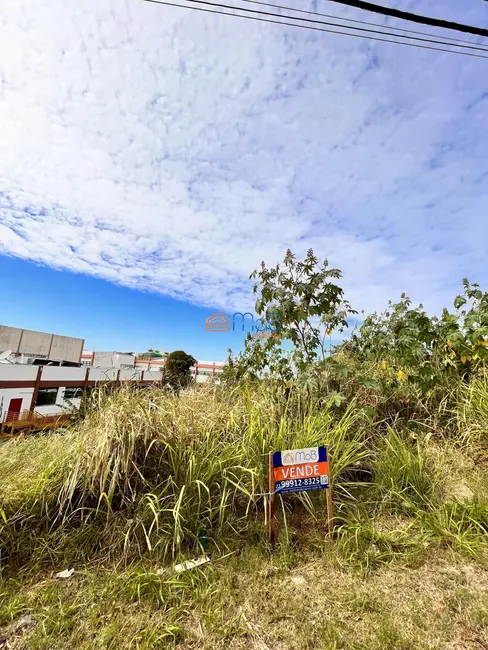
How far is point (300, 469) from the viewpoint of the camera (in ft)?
7.34

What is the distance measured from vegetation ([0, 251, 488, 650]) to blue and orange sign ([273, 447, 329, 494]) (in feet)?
0.92

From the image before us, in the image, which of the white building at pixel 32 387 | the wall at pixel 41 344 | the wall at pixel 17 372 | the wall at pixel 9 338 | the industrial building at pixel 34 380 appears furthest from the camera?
the wall at pixel 41 344

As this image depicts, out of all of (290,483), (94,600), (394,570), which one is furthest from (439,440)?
(94,600)

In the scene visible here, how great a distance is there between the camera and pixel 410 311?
414 cm

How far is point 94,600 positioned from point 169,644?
54 centimetres

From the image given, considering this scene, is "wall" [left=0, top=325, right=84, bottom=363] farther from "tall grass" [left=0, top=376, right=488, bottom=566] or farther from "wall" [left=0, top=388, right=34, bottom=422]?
"tall grass" [left=0, top=376, right=488, bottom=566]

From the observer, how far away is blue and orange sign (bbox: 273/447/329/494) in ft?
7.27

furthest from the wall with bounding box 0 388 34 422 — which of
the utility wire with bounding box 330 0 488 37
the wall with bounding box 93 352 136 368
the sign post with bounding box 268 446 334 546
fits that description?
the utility wire with bounding box 330 0 488 37

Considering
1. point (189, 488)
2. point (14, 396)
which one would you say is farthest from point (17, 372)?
point (189, 488)

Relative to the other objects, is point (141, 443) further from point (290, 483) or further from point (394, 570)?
point (394, 570)

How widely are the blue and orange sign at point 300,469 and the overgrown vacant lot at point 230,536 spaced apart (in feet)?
0.76

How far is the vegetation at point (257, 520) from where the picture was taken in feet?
5.15

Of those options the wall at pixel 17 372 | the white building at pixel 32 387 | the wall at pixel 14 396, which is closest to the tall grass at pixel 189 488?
the white building at pixel 32 387

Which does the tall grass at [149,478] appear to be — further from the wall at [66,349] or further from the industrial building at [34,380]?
the wall at [66,349]
